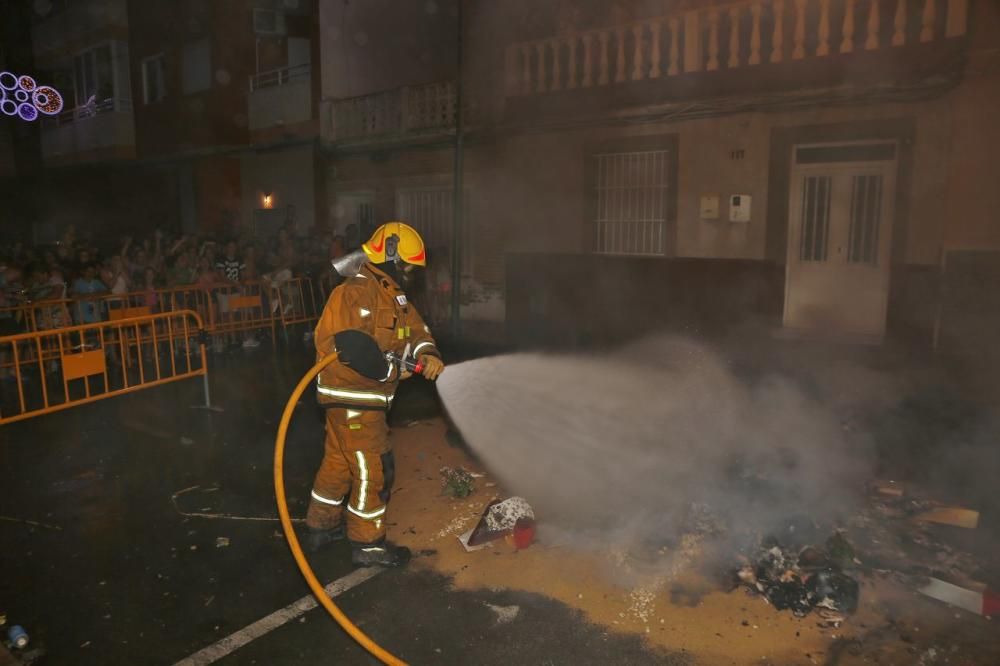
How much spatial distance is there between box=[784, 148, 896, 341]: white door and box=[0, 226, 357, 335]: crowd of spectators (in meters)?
7.52

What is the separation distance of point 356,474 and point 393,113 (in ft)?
39.4

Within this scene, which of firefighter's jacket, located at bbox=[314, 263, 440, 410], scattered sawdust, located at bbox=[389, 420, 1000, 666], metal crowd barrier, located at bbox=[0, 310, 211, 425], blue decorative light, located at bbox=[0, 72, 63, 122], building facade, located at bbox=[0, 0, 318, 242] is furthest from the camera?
blue decorative light, located at bbox=[0, 72, 63, 122]

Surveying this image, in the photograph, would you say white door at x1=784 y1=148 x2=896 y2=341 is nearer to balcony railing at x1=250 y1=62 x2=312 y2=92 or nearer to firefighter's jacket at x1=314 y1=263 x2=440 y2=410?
firefighter's jacket at x1=314 y1=263 x2=440 y2=410

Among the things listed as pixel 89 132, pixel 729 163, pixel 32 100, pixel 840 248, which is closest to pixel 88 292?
pixel 729 163

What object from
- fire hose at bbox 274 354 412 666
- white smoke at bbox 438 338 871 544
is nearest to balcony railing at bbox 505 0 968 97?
white smoke at bbox 438 338 871 544

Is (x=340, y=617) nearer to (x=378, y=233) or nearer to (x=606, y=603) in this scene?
(x=606, y=603)

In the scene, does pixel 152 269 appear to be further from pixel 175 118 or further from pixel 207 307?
pixel 175 118

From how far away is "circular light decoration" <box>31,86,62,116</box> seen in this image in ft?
69.6

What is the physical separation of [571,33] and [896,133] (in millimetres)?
5160

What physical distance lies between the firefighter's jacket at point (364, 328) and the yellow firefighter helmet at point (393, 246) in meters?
0.08

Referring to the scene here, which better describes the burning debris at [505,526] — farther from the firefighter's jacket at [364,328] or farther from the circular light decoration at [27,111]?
the circular light decoration at [27,111]

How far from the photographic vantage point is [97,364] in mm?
6480

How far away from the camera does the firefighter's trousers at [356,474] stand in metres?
3.93

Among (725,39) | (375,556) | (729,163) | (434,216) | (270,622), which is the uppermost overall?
(725,39)
